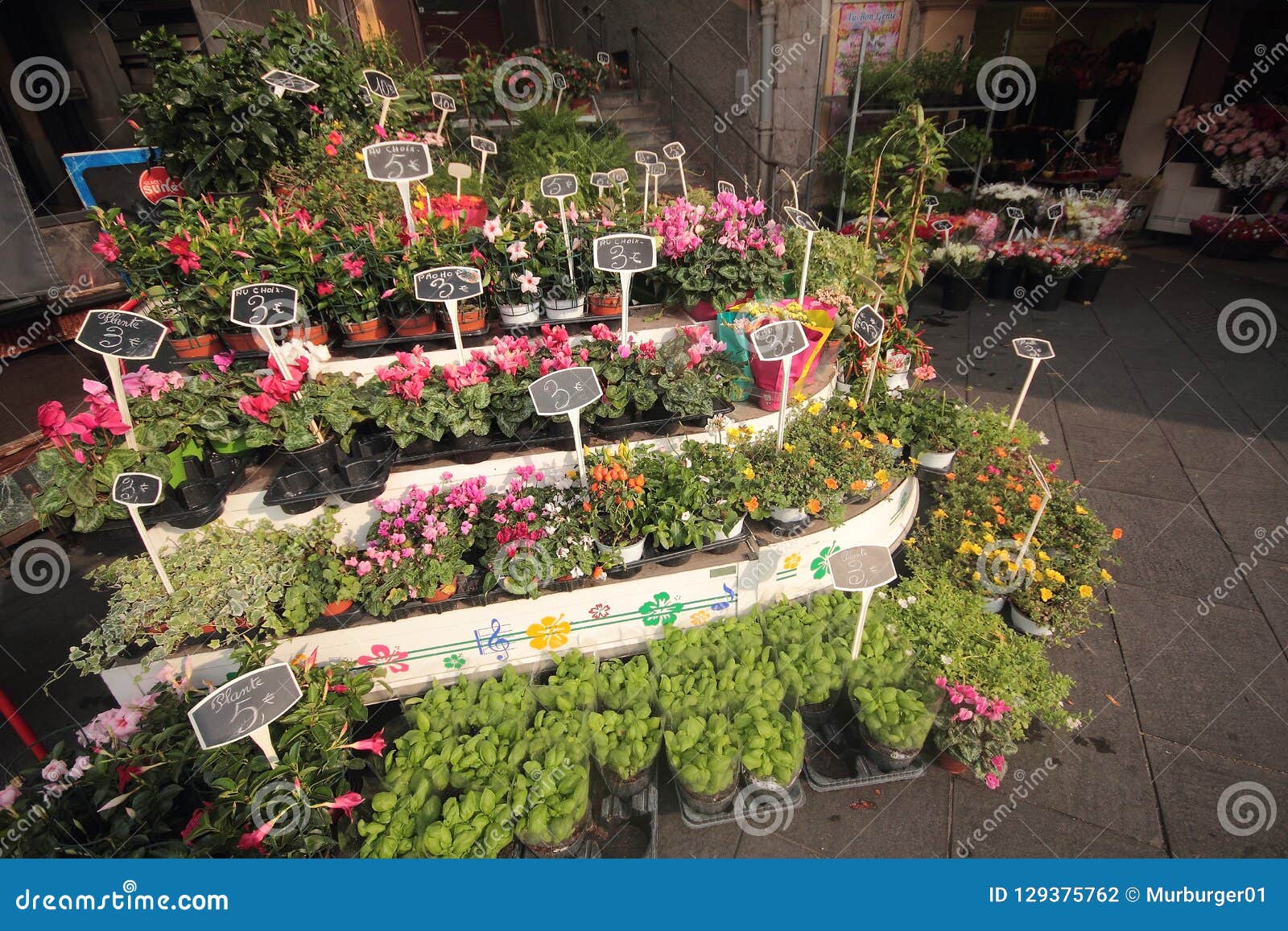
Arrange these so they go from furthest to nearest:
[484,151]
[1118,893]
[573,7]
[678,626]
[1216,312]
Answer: [573,7] → [1216,312] → [484,151] → [678,626] → [1118,893]

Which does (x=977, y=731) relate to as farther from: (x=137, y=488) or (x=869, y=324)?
(x=137, y=488)

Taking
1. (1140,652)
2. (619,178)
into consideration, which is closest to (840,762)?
(1140,652)

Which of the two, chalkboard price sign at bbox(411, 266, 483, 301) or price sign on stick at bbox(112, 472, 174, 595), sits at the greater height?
chalkboard price sign at bbox(411, 266, 483, 301)

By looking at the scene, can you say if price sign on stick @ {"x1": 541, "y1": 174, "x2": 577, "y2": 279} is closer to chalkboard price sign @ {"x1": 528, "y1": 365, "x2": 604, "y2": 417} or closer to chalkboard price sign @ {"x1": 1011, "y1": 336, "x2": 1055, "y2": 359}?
chalkboard price sign @ {"x1": 528, "y1": 365, "x2": 604, "y2": 417}

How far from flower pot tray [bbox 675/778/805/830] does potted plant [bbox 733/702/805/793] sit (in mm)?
53

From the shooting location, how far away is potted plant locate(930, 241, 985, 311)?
7.19 metres

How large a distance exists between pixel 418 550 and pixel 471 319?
1622mm

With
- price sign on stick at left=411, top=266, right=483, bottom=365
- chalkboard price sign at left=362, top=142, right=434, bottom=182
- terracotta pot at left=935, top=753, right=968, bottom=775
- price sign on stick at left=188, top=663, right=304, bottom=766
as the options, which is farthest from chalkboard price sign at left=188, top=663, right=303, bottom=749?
chalkboard price sign at left=362, top=142, right=434, bottom=182

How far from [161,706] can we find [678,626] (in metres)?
2.30

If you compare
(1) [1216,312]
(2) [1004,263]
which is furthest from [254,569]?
(1) [1216,312]

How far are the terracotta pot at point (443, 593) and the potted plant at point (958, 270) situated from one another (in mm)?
6887

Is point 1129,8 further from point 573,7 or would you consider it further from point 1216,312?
point 573,7

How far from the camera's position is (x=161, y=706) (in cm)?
250

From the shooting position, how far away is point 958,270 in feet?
23.9
